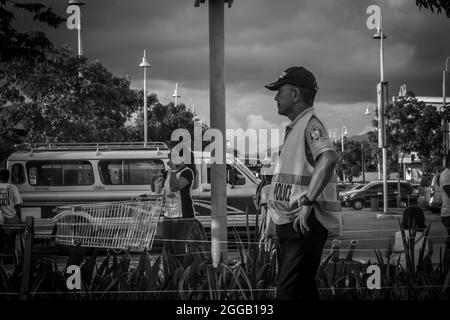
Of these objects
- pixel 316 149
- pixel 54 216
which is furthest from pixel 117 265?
pixel 54 216

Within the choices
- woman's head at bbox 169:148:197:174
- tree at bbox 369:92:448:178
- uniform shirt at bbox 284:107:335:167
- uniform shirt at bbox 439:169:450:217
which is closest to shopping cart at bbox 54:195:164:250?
woman's head at bbox 169:148:197:174

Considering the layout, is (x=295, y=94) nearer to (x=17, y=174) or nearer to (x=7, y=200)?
(x=7, y=200)

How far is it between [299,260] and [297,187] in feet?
1.48

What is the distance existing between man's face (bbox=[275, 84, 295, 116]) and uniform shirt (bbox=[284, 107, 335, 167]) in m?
0.20

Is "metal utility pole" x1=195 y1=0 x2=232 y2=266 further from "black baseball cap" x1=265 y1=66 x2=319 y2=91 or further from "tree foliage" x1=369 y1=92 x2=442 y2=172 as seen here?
"tree foliage" x1=369 y1=92 x2=442 y2=172

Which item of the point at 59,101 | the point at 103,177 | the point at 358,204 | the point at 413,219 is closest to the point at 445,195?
the point at 413,219

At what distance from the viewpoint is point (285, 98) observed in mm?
4566

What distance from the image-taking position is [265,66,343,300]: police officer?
422 cm

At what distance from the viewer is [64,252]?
25.6 ft

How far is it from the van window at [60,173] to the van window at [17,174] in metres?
0.13

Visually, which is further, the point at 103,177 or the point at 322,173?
the point at 103,177

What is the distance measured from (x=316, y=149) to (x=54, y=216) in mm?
9541

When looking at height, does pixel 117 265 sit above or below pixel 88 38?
below
